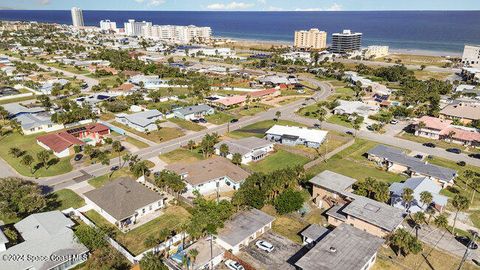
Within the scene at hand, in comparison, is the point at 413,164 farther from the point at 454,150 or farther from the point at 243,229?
the point at 243,229

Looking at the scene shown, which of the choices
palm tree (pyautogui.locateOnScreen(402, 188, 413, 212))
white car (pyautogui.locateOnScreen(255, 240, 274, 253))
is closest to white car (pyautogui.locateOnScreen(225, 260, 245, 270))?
white car (pyautogui.locateOnScreen(255, 240, 274, 253))

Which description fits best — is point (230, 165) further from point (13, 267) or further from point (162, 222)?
point (13, 267)

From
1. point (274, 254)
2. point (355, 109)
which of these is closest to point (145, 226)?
point (274, 254)

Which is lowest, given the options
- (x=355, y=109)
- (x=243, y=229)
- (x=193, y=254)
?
(x=243, y=229)

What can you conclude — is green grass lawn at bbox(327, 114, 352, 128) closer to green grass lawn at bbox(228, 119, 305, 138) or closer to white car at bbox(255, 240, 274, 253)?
green grass lawn at bbox(228, 119, 305, 138)

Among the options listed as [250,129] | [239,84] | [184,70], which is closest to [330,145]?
[250,129]
